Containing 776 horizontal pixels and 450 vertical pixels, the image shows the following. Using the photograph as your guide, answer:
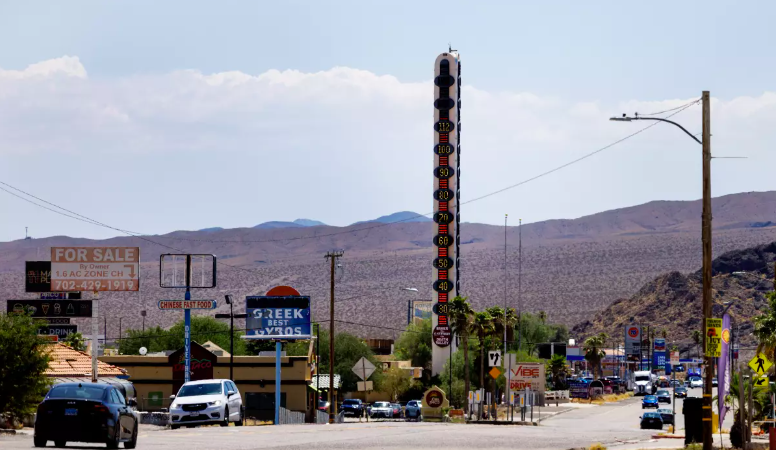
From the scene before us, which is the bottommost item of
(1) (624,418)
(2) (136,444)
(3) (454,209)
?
(1) (624,418)

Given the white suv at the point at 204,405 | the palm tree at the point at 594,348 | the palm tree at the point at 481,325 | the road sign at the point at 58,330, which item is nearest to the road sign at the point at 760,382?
the white suv at the point at 204,405

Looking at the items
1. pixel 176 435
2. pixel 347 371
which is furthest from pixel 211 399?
pixel 347 371

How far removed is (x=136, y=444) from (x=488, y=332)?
73.3 m

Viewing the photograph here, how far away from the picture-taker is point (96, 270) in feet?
235

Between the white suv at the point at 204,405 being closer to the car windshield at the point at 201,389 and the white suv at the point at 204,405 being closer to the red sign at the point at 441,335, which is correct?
the car windshield at the point at 201,389

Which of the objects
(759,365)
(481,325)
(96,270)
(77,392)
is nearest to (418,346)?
(481,325)

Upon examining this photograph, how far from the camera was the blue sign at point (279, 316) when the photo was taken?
224ft

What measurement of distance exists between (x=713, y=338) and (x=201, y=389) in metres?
19.0

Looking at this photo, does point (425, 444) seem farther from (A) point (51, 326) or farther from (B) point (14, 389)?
(A) point (51, 326)

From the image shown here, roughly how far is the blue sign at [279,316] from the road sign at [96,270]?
8375 millimetres

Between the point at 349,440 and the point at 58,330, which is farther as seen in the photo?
the point at 58,330

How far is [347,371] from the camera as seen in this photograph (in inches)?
4557

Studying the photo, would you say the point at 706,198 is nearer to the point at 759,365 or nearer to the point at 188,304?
the point at 759,365

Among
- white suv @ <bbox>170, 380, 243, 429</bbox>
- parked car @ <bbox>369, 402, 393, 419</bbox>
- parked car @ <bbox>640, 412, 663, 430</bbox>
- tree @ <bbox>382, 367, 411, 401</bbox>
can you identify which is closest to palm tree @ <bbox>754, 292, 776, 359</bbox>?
parked car @ <bbox>640, 412, 663, 430</bbox>
